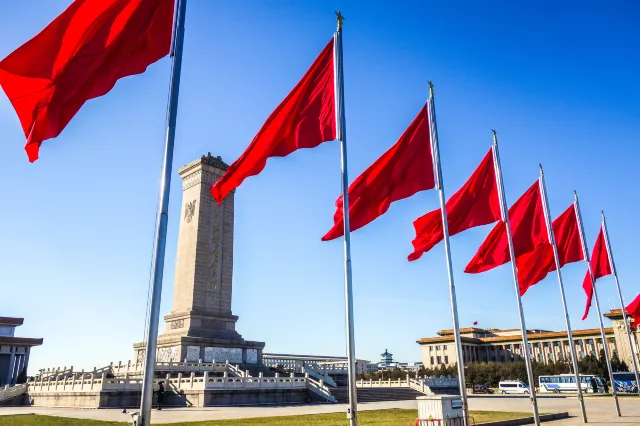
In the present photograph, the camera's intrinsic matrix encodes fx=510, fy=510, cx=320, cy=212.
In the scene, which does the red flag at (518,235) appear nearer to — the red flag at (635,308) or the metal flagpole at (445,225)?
the metal flagpole at (445,225)

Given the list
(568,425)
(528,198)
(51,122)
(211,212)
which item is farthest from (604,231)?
(211,212)

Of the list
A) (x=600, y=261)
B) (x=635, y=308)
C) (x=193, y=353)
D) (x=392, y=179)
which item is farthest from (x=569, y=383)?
(x=392, y=179)

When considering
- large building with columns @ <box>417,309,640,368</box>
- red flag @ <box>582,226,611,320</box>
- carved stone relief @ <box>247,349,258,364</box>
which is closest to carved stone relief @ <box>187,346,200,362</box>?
carved stone relief @ <box>247,349,258,364</box>

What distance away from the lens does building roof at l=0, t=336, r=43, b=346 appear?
2404 inches

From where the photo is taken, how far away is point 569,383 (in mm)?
50625

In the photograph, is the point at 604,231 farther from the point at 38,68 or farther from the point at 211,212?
the point at 211,212

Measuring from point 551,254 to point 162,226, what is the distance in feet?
45.7

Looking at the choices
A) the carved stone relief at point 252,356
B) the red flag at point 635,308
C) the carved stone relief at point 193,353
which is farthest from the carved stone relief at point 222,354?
the red flag at point 635,308

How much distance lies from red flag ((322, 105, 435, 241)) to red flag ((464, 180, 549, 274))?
375 cm

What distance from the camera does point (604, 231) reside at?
20.2 m

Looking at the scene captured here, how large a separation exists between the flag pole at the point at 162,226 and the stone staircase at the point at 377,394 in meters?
24.8

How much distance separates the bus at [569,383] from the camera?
158 feet

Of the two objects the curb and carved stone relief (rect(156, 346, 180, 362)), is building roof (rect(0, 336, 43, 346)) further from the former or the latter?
the curb

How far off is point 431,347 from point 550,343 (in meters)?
22.1
